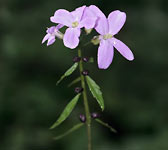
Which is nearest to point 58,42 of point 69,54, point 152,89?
point 69,54

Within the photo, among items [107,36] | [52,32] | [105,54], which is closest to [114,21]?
[107,36]

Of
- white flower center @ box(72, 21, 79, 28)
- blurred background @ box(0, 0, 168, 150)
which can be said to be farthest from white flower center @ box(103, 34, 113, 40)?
blurred background @ box(0, 0, 168, 150)

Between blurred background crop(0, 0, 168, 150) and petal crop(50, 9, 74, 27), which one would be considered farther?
blurred background crop(0, 0, 168, 150)

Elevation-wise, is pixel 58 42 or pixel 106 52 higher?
pixel 58 42

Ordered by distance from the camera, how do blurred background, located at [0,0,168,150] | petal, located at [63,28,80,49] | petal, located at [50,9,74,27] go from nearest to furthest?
1. petal, located at [63,28,80,49]
2. petal, located at [50,9,74,27]
3. blurred background, located at [0,0,168,150]

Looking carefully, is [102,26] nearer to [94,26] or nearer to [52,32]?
[94,26]

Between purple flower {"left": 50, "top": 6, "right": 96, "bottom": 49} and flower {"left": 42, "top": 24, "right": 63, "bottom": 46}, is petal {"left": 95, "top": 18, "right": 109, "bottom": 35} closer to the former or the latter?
purple flower {"left": 50, "top": 6, "right": 96, "bottom": 49}

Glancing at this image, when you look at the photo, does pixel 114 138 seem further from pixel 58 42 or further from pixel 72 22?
pixel 72 22
